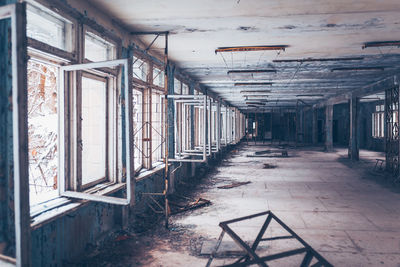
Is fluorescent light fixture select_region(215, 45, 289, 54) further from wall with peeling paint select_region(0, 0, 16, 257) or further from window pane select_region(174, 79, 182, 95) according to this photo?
wall with peeling paint select_region(0, 0, 16, 257)

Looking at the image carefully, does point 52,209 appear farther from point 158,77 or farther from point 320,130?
point 320,130

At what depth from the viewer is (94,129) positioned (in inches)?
188

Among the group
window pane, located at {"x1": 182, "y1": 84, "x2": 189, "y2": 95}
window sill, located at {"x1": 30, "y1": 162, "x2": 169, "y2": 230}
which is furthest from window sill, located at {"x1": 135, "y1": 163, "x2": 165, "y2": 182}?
window pane, located at {"x1": 182, "y1": 84, "x2": 189, "y2": 95}

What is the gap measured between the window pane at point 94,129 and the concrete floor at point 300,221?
3.87ft

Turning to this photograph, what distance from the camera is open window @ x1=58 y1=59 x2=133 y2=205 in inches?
149

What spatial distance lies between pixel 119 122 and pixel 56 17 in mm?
1823

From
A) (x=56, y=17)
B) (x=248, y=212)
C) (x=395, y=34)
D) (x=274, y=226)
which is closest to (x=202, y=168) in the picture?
(x=248, y=212)

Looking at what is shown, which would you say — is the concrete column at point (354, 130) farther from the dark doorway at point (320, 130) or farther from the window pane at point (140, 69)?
the dark doorway at point (320, 130)

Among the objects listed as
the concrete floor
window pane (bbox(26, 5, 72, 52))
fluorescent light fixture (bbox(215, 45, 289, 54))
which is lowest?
the concrete floor

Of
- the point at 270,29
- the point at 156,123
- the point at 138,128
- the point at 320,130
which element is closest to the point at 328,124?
the point at 320,130

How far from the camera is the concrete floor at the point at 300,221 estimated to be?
4.07 metres

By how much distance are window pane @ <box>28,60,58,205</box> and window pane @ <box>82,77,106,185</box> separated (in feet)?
3.83

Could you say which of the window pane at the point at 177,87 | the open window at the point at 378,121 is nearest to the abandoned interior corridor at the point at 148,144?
the window pane at the point at 177,87

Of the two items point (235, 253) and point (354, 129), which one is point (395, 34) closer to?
point (235, 253)
